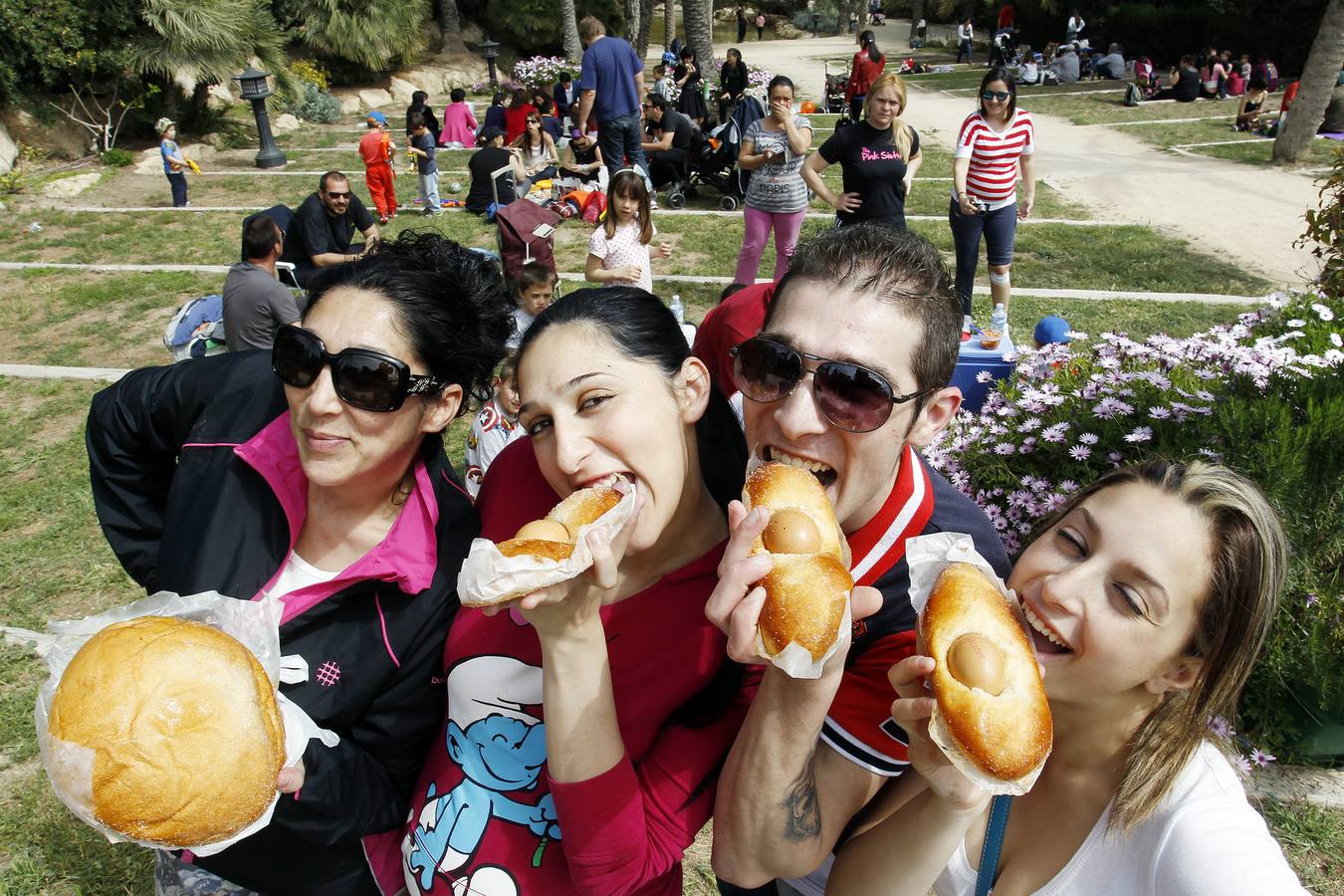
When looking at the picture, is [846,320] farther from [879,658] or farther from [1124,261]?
[1124,261]

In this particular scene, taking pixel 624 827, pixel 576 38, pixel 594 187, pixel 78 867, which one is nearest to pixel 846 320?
pixel 624 827

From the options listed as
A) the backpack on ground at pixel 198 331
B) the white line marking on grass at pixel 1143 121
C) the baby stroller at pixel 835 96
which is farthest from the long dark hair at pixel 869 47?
the backpack on ground at pixel 198 331

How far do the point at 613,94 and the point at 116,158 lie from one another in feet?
38.5

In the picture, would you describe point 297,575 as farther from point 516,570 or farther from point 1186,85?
point 1186,85

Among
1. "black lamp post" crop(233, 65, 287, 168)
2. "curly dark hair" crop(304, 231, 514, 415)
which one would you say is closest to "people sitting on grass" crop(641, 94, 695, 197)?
"black lamp post" crop(233, 65, 287, 168)

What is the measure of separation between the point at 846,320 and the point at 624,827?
1.18m

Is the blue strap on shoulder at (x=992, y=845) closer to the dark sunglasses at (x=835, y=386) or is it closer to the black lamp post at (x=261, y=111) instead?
the dark sunglasses at (x=835, y=386)

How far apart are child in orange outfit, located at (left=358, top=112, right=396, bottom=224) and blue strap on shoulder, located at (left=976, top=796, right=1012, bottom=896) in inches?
545

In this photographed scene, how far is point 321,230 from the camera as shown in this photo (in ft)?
30.8

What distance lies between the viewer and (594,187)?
1428 centimetres

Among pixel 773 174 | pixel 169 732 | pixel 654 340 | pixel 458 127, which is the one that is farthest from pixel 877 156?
pixel 458 127

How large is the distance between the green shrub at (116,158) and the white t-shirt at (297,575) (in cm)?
1983

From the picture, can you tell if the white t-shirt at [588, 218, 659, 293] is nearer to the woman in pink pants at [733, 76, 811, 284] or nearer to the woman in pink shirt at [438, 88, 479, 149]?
the woman in pink pants at [733, 76, 811, 284]

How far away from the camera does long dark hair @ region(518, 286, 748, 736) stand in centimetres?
189
